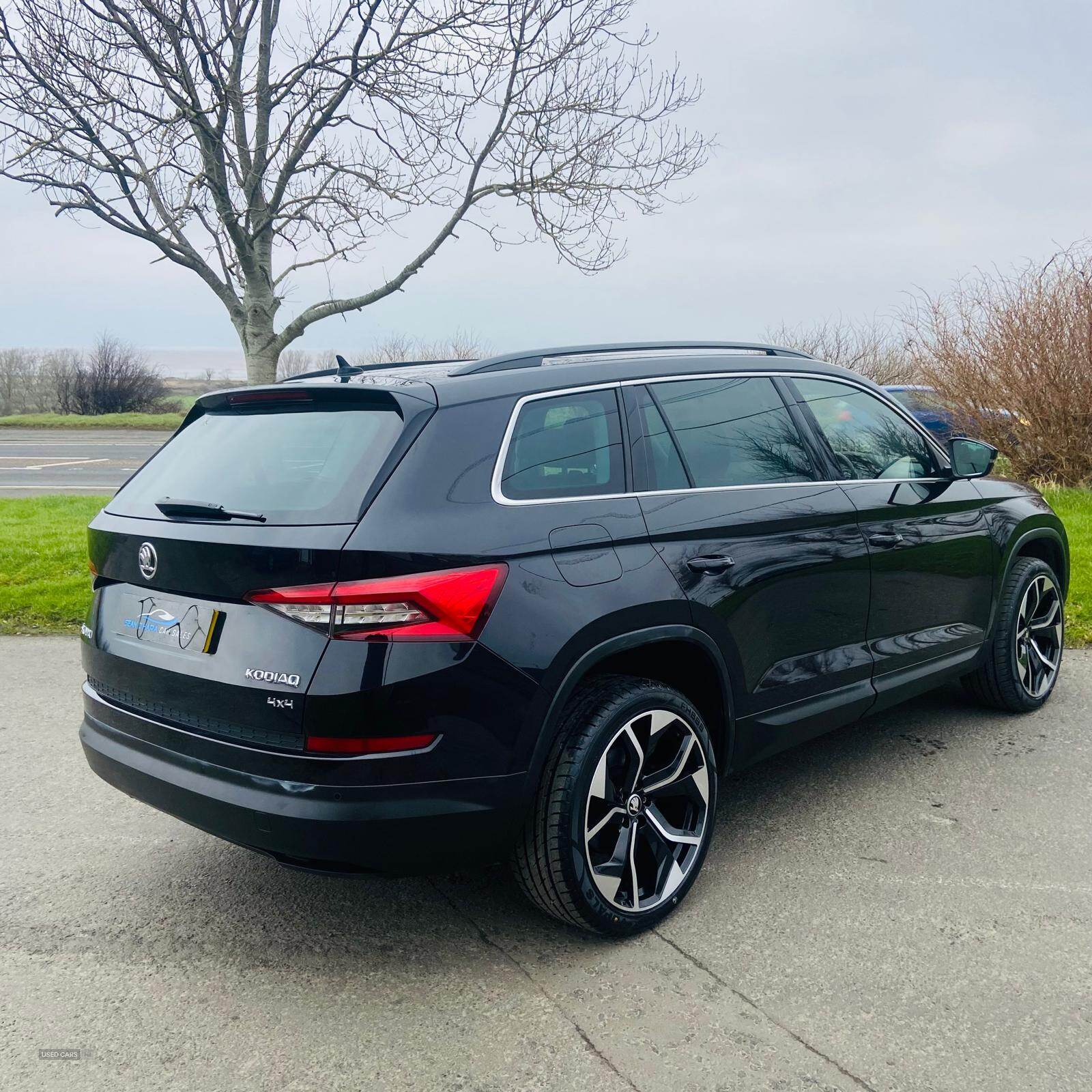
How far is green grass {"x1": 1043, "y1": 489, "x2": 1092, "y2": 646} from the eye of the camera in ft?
22.0

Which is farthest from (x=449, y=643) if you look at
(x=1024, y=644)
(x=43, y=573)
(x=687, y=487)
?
(x=43, y=573)

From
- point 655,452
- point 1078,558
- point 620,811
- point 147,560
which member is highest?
point 655,452

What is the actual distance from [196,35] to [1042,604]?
796 centimetres

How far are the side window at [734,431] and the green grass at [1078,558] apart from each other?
8.07 feet

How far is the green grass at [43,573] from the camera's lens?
7.33m

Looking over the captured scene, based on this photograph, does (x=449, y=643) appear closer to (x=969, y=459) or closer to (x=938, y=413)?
(x=969, y=459)

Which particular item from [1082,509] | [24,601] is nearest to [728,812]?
[24,601]

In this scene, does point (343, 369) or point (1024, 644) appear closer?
point (343, 369)

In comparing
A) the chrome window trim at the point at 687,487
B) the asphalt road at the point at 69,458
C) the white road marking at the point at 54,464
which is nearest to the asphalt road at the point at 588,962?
the chrome window trim at the point at 687,487

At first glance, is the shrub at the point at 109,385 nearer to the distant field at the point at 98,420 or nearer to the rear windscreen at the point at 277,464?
the distant field at the point at 98,420

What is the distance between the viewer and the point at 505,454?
115 inches

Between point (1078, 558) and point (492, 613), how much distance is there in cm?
704

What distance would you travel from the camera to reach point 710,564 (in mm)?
3271

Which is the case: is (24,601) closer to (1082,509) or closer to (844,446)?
(844,446)
